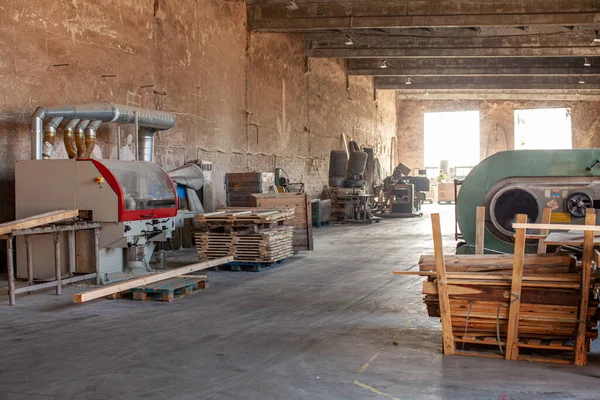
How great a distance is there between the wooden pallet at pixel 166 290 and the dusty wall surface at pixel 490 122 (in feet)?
94.4

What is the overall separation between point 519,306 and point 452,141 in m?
32.4

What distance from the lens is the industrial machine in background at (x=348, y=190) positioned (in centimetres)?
1953

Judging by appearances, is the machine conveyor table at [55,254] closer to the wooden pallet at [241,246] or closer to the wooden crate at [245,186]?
the wooden pallet at [241,246]

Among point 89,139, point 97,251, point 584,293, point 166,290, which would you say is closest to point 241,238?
point 97,251

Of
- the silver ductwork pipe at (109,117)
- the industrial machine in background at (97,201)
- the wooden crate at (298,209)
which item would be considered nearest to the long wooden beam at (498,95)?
the wooden crate at (298,209)

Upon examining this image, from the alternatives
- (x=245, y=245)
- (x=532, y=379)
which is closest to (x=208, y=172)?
(x=245, y=245)

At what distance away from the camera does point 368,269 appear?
379 inches

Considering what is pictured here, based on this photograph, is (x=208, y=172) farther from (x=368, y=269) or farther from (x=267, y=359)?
(x=267, y=359)

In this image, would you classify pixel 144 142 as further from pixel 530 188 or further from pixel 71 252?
pixel 530 188

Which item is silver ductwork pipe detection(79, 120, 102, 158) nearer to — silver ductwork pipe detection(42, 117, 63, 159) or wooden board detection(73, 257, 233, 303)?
silver ductwork pipe detection(42, 117, 63, 159)

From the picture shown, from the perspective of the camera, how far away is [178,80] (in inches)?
511

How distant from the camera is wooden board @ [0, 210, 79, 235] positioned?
6.88m

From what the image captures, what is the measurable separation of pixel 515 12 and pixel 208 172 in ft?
28.6

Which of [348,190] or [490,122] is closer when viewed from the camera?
[348,190]
